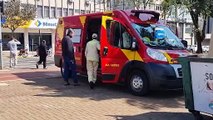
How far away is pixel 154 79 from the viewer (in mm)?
9375

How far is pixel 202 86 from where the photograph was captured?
6.55 m

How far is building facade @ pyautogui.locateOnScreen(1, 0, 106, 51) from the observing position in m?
44.6

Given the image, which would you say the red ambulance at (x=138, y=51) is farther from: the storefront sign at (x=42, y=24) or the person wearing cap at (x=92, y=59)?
the storefront sign at (x=42, y=24)

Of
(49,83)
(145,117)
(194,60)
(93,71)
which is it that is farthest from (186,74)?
(49,83)

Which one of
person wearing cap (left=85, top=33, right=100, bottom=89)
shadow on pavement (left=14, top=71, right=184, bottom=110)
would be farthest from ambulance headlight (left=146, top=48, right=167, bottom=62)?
person wearing cap (left=85, top=33, right=100, bottom=89)

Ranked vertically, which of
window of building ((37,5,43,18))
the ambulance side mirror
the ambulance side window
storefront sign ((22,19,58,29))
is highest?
window of building ((37,5,43,18))

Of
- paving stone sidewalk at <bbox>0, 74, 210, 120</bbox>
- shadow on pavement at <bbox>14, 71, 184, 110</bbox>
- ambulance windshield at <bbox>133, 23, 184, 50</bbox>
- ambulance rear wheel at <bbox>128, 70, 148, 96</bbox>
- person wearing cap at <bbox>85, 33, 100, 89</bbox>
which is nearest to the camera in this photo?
paving stone sidewalk at <bbox>0, 74, 210, 120</bbox>

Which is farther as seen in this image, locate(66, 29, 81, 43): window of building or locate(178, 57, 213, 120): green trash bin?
locate(66, 29, 81, 43): window of building

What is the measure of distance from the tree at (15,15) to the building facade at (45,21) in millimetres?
1104

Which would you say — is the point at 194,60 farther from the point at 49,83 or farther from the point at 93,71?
the point at 49,83

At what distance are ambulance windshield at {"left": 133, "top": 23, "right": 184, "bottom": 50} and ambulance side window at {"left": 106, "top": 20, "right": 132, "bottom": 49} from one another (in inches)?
14.7

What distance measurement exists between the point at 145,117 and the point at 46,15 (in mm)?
45139

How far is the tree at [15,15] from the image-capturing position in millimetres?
38469

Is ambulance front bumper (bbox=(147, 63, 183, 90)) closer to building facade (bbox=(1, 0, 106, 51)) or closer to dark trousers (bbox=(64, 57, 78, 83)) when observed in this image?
dark trousers (bbox=(64, 57, 78, 83))
